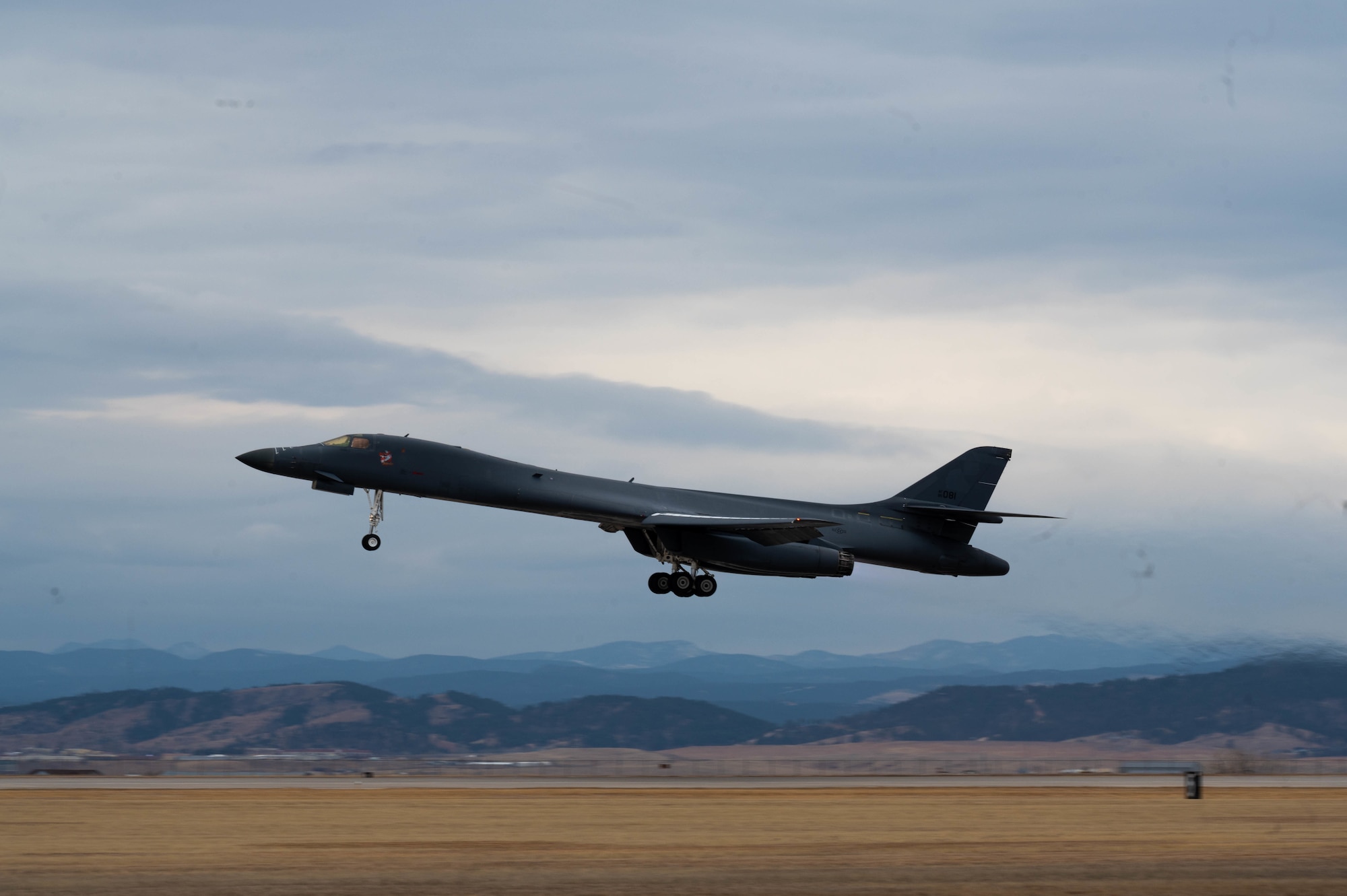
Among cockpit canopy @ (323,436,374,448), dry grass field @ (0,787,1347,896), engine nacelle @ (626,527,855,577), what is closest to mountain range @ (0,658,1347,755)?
engine nacelle @ (626,527,855,577)

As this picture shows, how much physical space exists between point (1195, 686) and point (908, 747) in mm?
33654

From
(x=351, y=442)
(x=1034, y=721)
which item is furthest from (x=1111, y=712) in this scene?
(x=351, y=442)

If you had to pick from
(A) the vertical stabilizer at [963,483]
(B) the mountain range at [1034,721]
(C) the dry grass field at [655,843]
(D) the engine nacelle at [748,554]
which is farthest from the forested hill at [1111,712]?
(C) the dry grass field at [655,843]

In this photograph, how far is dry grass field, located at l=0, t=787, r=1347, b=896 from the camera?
87.5ft

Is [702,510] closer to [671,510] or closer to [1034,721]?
[671,510]

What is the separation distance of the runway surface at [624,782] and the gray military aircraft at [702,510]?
781 centimetres

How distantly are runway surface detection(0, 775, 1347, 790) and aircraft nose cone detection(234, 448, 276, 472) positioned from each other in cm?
1247

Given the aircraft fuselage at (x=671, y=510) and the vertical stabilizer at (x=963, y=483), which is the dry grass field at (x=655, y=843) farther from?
the vertical stabilizer at (x=963, y=483)

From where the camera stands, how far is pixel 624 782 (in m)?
53.3

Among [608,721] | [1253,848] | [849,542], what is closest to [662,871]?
[1253,848]

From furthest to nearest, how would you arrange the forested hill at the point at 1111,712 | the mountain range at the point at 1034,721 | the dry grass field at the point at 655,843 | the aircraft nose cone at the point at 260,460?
the mountain range at the point at 1034,721
the forested hill at the point at 1111,712
the aircraft nose cone at the point at 260,460
the dry grass field at the point at 655,843

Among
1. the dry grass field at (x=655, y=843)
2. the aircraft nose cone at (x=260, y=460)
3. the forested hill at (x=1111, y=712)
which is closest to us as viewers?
the dry grass field at (x=655, y=843)

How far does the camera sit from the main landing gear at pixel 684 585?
1967 inches

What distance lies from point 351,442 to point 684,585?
12.9m
